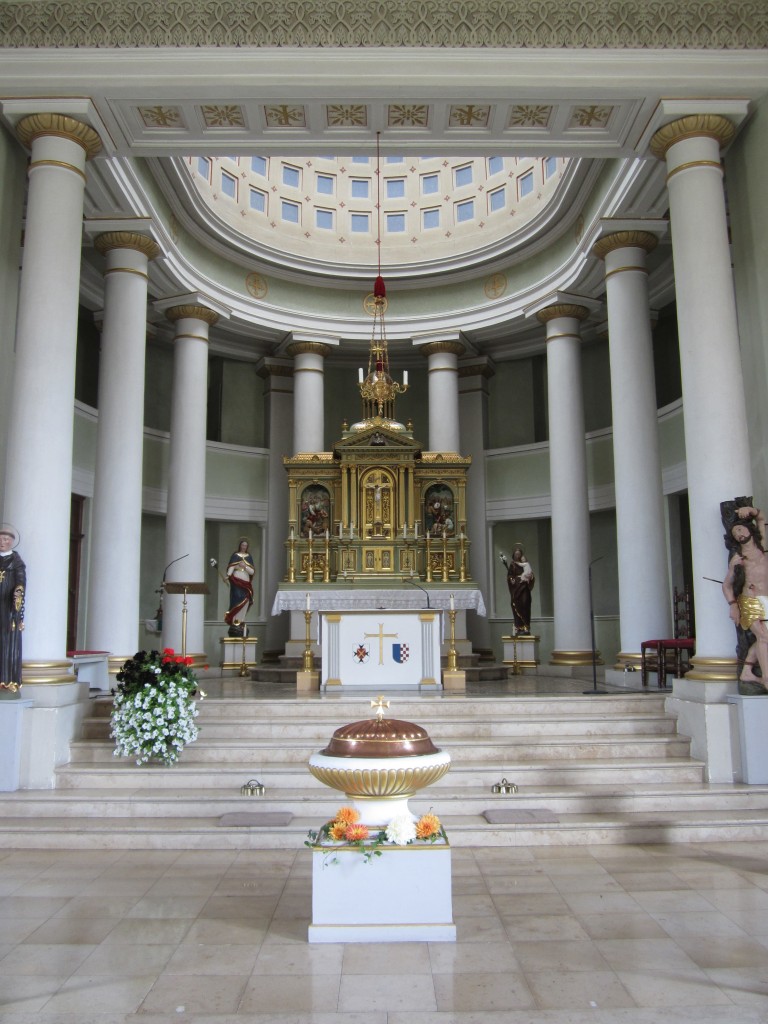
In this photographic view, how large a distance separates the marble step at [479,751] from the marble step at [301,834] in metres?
1.07

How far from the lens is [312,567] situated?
14.6 m

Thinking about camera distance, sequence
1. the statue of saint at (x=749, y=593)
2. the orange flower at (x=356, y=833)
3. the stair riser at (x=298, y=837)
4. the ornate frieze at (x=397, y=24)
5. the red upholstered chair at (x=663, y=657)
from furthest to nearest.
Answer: the red upholstered chair at (x=663, y=657) → the ornate frieze at (x=397, y=24) → the statue of saint at (x=749, y=593) → the stair riser at (x=298, y=837) → the orange flower at (x=356, y=833)

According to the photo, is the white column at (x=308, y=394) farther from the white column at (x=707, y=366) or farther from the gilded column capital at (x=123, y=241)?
the white column at (x=707, y=366)

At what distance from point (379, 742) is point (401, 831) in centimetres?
46

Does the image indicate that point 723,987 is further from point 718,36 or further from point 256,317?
point 256,317

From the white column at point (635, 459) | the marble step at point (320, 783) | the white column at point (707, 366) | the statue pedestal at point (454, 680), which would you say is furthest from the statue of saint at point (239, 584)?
the white column at point (707, 366)

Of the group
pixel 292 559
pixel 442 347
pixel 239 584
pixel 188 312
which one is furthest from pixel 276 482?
pixel 188 312

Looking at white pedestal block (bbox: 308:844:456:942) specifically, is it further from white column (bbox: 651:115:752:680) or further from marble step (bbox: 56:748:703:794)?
white column (bbox: 651:115:752:680)

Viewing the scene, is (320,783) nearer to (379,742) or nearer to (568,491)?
(379,742)

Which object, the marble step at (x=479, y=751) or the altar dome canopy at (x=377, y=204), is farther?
the altar dome canopy at (x=377, y=204)

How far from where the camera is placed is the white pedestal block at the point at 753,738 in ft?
23.2

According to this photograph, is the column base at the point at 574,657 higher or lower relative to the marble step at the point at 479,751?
higher

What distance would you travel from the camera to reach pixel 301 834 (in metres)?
6.28

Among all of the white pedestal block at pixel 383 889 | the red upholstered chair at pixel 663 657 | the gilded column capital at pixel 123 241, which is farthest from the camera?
the gilded column capital at pixel 123 241
